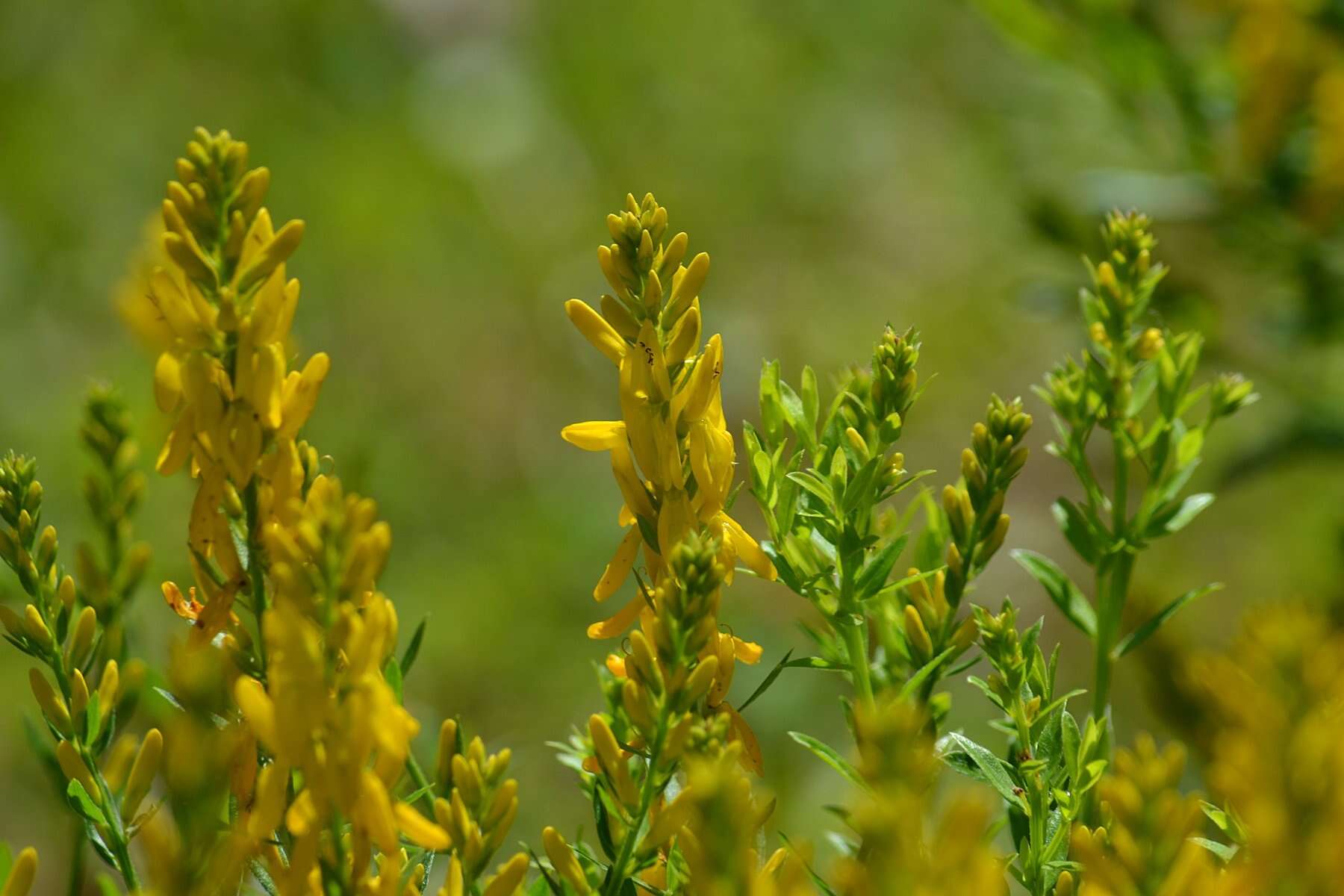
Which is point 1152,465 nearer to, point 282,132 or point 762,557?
point 762,557

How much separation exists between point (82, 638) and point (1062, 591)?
69cm

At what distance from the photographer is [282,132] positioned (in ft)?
16.1

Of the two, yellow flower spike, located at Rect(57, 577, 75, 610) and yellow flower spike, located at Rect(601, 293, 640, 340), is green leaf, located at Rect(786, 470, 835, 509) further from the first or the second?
yellow flower spike, located at Rect(57, 577, 75, 610)

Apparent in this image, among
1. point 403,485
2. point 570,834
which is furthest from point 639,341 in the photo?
point 403,485

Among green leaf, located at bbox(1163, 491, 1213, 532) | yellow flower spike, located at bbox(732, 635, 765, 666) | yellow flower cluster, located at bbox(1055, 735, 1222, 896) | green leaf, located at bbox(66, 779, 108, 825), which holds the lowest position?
green leaf, located at bbox(66, 779, 108, 825)

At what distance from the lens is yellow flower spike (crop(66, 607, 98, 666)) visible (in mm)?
874

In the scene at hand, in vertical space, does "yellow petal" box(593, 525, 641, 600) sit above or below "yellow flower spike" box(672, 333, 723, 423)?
below

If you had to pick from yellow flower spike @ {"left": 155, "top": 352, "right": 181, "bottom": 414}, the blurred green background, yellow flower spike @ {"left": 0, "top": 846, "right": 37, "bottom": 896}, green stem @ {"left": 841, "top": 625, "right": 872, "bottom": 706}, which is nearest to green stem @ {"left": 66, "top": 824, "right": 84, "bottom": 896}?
yellow flower spike @ {"left": 0, "top": 846, "right": 37, "bottom": 896}

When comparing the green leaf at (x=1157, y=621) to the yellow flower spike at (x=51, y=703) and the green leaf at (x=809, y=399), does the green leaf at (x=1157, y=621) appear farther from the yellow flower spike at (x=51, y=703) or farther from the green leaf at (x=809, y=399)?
the yellow flower spike at (x=51, y=703)

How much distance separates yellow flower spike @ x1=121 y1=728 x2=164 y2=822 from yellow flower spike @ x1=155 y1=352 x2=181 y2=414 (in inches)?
7.9

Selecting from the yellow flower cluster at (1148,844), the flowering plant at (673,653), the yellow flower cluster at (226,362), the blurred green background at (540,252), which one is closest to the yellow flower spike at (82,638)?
A: the flowering plant at (673,653)

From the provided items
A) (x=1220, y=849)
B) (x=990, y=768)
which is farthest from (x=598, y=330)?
(x=1220, y=849)

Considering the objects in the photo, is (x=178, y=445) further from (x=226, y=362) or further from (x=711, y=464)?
(x=711, y=464)

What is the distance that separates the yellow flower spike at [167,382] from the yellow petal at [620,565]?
0.92 feet
